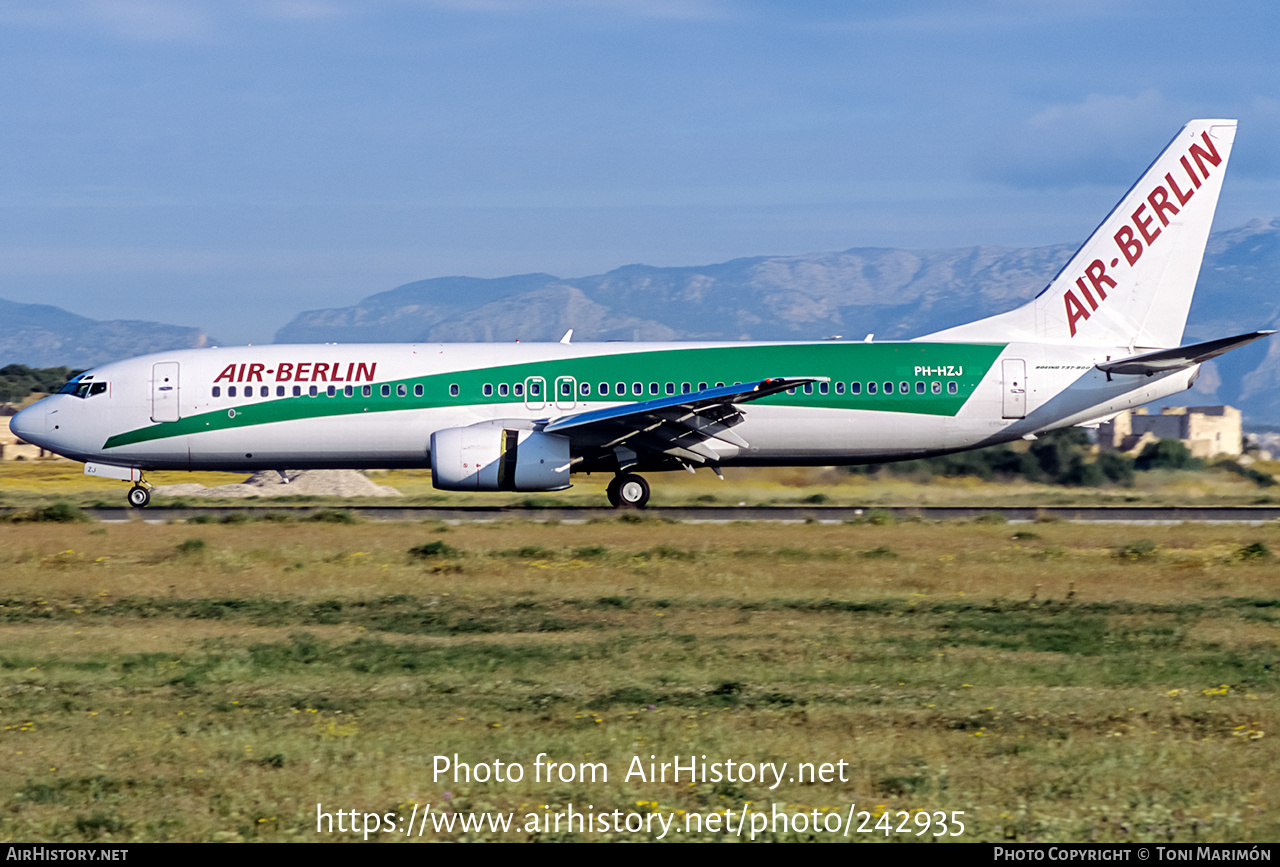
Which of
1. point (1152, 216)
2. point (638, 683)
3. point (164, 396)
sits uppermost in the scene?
point (1152, 216)

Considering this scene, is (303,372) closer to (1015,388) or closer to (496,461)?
(496,461)

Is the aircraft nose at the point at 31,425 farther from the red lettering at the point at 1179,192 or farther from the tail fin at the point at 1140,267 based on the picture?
the red lettering at the point at 1179,192

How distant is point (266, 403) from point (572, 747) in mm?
21661

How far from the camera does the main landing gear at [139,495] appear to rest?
31.0 metres

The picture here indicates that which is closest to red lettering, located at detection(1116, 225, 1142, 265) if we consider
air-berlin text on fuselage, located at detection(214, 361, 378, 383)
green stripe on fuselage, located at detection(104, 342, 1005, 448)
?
green stripe on fuselage, located at detection(104, 342, 1005, 448)

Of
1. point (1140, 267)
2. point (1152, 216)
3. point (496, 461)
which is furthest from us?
point (1152, 216)

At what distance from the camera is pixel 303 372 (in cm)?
2950

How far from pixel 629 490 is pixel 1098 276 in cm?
1237

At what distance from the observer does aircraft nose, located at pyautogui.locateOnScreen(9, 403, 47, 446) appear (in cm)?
3009

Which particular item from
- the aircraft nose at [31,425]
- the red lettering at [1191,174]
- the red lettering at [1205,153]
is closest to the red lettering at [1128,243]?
the red lettering at [1191,174]

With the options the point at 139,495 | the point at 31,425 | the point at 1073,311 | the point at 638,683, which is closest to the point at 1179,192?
the point at 1073,311

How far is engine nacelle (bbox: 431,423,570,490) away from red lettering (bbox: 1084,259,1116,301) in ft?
44.4

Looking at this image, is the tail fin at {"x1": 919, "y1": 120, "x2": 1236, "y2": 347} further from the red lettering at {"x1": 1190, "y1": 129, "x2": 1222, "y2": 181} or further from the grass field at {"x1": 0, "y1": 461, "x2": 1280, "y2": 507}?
the grass field at {"x1": 0, "y1": 461, "x2": 1280, "y2": 507}

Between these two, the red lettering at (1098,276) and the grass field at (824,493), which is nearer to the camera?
the red lettering at (1098,276)
